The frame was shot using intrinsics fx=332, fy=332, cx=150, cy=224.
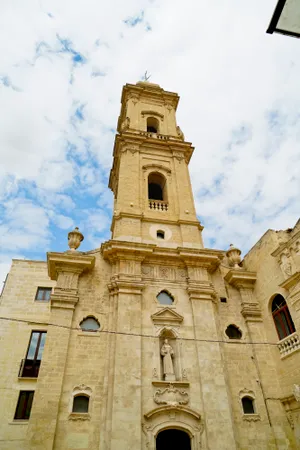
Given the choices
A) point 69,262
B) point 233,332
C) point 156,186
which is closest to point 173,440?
point 233,332

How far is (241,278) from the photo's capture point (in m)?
15.7

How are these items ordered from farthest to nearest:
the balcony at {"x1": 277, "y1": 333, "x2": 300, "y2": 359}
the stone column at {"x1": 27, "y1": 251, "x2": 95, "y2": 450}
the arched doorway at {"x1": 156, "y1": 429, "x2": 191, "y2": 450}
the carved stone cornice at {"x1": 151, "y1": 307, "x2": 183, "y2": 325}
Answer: the carved stone cornice at {"x1": 151, "y1": 307, "x2": 183, "y2": 325} < the balcony at {"x1": 277, "y1": 333, "x2": 300, "y2": 359} < the arched doorway at {"x1": 156, "y1": 429, "x2": 191, "y2": 450} < the stone column at {"x1": 27, "y1": 251, "x2": 95, "y2": 450}

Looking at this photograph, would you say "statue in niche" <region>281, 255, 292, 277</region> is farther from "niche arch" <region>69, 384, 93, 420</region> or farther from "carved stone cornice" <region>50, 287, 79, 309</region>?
"niche arch" <region>69, 384, 93, 420</region>

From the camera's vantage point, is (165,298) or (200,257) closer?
(165,298)

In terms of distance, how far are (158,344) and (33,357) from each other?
8.52 meters

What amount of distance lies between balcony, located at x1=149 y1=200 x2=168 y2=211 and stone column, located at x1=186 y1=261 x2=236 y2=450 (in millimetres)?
4048

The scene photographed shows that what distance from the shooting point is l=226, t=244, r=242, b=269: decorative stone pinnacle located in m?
17.0

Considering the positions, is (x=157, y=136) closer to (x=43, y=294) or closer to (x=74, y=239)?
(x=74, y=239)

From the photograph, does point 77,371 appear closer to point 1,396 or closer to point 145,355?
point 145,355

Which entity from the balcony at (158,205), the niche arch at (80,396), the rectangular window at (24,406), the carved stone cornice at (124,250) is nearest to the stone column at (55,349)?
the niche arch at (80,396)

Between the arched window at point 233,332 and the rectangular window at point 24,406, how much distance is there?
1042 cm

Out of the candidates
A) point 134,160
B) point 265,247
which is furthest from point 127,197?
point 265,247

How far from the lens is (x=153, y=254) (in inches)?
607

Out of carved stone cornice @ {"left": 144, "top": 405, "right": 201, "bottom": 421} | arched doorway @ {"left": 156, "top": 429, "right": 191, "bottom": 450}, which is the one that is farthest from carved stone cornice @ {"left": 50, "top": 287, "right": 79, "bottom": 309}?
arched doorway @ {"left": 156, "top": 429, "right": 191, "bottom": 450}
